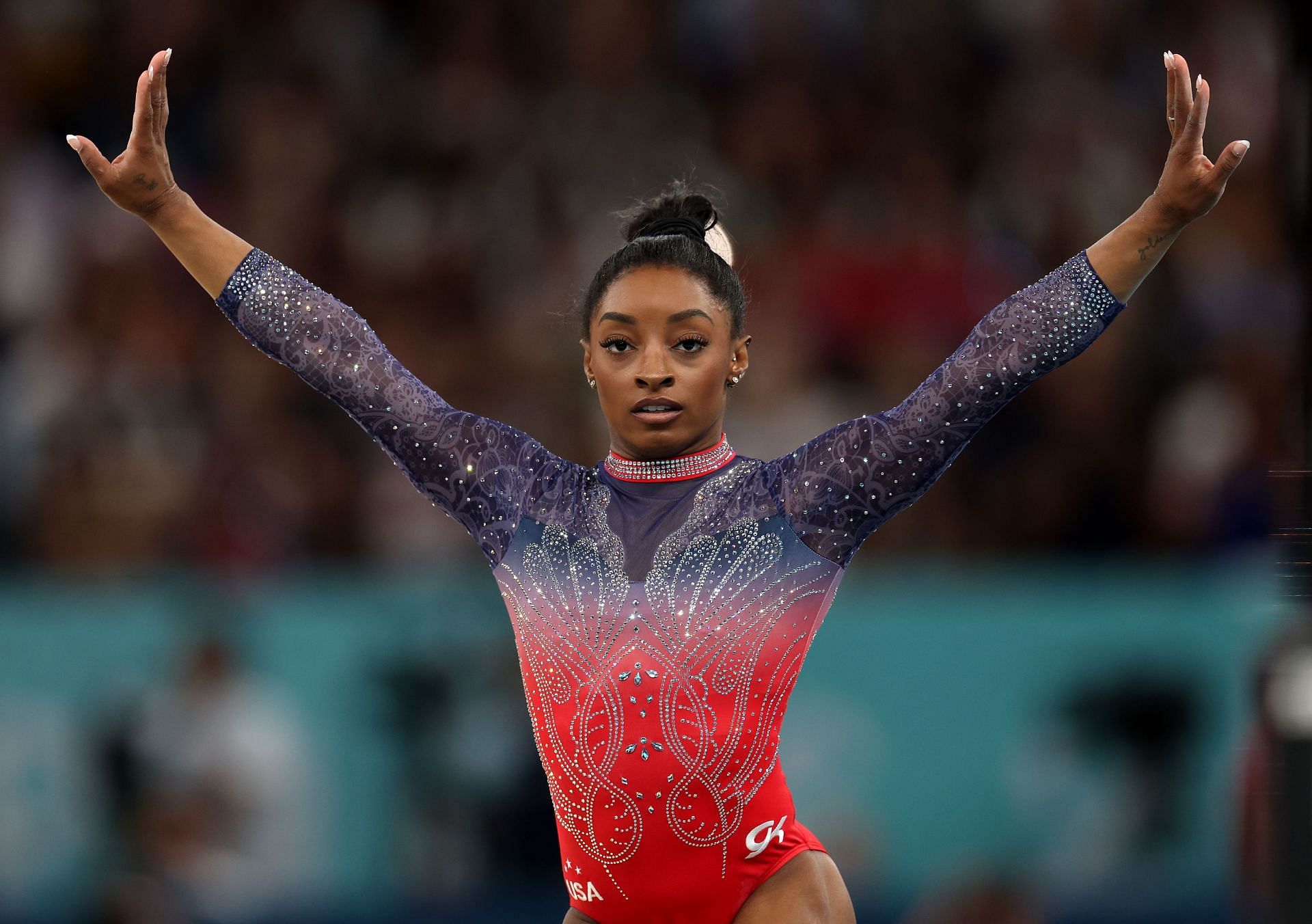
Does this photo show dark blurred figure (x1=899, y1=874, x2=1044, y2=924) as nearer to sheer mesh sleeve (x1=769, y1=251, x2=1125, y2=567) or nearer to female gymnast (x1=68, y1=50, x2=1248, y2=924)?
female gymnast (x1=68, y1=50, x2=1248, y2=924)

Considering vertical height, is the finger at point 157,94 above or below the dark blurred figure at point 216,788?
above

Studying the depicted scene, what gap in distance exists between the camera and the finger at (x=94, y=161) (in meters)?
3.11

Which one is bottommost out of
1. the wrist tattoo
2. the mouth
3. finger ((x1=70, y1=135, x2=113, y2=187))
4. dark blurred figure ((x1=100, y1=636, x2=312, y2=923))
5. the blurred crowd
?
dark blurred figure ((x1=100, y1=636, x2=312, y2=923))

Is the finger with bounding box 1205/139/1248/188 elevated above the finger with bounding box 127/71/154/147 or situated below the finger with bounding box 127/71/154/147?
below

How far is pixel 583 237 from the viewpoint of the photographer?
776cm

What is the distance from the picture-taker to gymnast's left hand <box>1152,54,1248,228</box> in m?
2.88

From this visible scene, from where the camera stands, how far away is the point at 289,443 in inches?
285

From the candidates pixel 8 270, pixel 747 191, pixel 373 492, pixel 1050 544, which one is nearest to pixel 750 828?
pixel 1050 544

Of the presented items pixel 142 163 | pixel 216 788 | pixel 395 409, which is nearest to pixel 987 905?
pixel 216 788

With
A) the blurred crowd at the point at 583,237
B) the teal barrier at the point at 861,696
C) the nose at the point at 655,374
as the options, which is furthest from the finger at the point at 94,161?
the blurred crowd at the point at 583,237

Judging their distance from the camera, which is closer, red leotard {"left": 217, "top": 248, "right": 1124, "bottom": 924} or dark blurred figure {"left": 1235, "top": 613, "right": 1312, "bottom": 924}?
dark blurred figure {"left": 1235, "top": 613, "right": 1312, "bottom": 924}

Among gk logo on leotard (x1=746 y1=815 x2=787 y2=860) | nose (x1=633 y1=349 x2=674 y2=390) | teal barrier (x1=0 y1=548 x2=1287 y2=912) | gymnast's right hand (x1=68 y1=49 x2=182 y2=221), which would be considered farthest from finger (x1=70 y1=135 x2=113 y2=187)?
teal barrier (x1=0 y1=548 x2=1287 y2=912)

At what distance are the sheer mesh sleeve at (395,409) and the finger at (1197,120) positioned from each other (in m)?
1.28

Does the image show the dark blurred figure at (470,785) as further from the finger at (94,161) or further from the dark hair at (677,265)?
the finger at (94,161)
